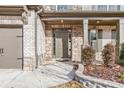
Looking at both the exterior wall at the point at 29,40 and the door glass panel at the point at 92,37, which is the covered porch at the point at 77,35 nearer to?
the door glass panel at the point at 92,37

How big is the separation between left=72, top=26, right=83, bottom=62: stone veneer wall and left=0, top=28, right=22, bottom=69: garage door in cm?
579

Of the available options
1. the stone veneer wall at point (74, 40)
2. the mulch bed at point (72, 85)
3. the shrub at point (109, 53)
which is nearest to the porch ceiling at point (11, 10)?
the shrub at point (109, 53)

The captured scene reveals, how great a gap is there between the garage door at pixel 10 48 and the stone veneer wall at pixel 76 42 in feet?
19.0

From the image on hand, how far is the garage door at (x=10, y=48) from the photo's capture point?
12391 mm

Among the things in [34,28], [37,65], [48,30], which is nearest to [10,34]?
[34,28]

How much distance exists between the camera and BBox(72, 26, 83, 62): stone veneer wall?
1725 cm

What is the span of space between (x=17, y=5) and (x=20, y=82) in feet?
13.3

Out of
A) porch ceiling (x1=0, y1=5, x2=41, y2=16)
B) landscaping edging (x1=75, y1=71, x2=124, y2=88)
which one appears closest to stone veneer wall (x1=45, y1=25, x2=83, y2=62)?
porch ceiling (x1=0, y1=5, x2=41, y2=16)

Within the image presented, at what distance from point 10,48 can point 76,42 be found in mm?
6149

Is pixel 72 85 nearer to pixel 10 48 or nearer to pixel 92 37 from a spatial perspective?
pixel 10 48

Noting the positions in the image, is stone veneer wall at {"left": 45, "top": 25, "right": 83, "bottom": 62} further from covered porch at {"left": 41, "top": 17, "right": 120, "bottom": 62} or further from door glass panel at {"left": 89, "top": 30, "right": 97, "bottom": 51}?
door glass panel at {"left": 89, "top": 30, "right": 97, "bottom": 51}

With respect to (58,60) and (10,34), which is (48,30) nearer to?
(58,60)

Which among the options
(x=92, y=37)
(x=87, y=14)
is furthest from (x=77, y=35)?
(x=87, y=14)

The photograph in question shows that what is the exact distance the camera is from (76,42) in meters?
17.3
